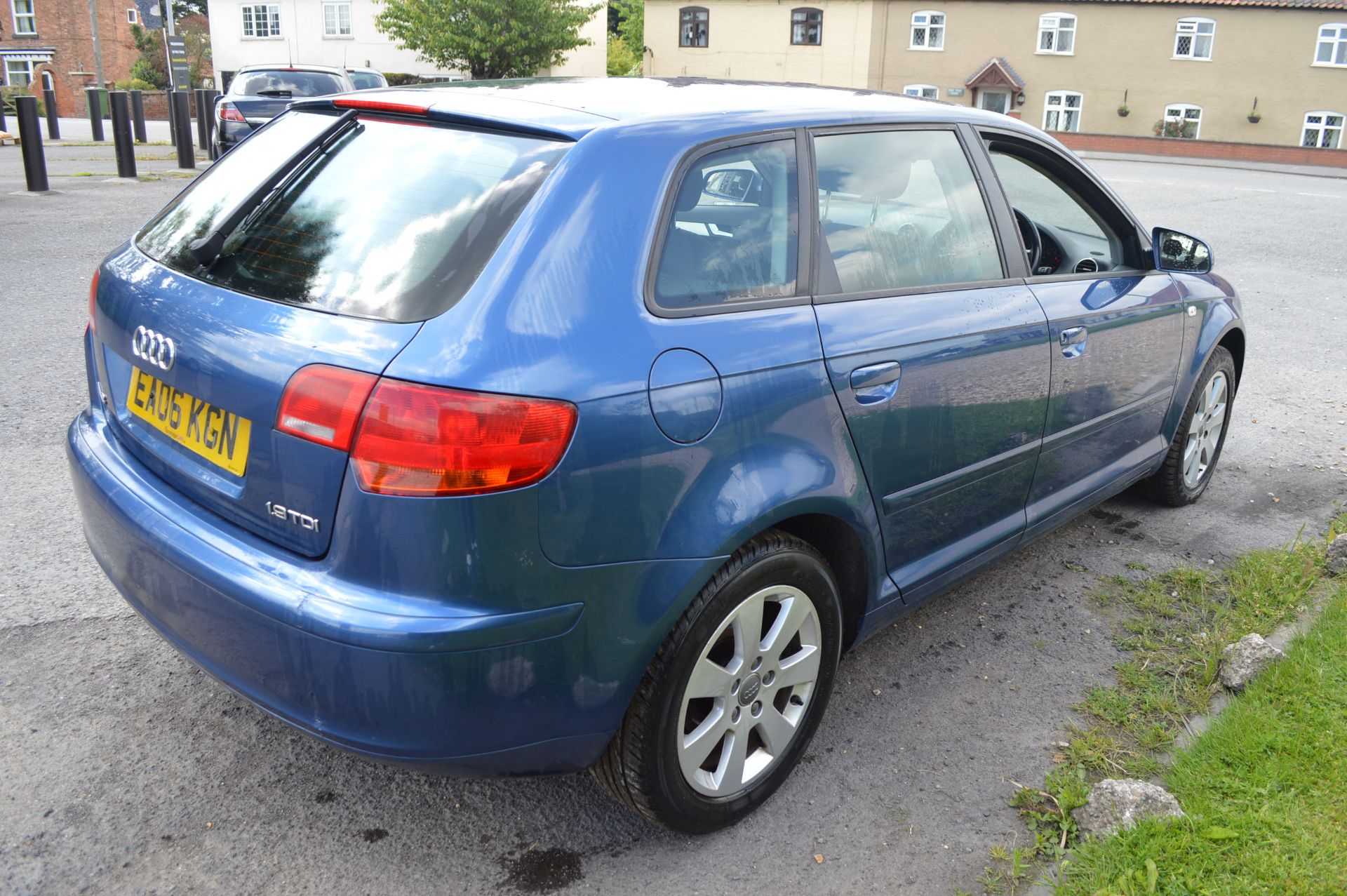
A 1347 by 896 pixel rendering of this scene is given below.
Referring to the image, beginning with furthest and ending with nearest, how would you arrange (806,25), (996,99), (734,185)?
(806,25) < (996,99) < (734,185)

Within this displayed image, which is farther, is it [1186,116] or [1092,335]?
[1186,116]

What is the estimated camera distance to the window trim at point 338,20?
48.1 metres

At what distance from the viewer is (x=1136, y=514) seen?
488 centimetres

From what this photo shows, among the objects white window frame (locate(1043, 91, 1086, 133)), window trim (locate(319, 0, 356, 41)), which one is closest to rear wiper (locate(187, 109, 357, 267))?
window trim (locate(319, 0, 356, 41))

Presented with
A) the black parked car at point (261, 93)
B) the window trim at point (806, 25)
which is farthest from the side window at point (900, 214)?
the window trim at point (806, 25)

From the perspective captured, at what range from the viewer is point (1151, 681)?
344 cm

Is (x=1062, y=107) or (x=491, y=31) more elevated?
(x=491, y=31)

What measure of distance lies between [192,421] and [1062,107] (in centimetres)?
5317

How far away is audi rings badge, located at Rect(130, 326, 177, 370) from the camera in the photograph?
8.15 feet

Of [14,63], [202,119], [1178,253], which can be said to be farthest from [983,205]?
[14,63]

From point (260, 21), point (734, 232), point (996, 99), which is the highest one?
point (260, 21)

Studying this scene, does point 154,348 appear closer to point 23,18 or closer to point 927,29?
point 927,29

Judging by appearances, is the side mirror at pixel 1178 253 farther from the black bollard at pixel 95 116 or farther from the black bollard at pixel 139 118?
the black bollard at pixel 95 116

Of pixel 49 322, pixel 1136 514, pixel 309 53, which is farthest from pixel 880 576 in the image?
pixel 309 53
